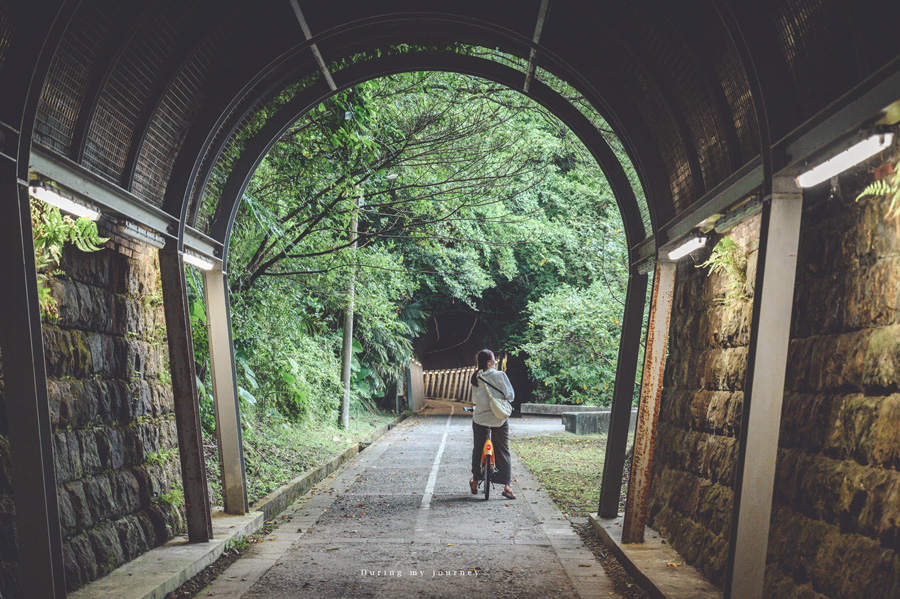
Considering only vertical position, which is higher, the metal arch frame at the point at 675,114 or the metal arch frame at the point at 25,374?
the metal arch frame at the point at 675,114

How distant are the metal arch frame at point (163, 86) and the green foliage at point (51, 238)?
3.15 ft

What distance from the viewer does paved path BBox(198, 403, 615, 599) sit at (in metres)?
5.75

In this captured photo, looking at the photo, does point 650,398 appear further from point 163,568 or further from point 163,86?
point 163,86

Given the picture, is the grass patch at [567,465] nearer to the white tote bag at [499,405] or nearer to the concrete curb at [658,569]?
the white tote bag at [499,405]

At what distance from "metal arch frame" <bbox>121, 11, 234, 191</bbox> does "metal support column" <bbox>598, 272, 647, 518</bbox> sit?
183 inches

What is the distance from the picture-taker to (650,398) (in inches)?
265

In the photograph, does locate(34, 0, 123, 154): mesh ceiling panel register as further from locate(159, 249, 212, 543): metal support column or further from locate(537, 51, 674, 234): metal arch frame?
locate(537, 51, 674, 234): metal arch frame

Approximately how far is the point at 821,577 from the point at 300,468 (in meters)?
8.88

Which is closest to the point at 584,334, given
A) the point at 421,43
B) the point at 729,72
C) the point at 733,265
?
the point at 421,43

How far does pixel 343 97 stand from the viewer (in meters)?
10.4

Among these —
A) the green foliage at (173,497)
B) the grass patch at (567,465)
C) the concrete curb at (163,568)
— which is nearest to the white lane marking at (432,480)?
the grass patch at (567,465)

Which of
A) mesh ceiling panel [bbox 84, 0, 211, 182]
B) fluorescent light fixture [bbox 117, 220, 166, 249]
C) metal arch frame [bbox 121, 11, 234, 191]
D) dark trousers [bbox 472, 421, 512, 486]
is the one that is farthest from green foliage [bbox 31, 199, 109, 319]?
dark trousers [bbox 472, 421, 512, 486]

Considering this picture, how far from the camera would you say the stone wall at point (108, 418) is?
5.16 meters

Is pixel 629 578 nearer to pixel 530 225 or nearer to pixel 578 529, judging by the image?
pixel 578 529
